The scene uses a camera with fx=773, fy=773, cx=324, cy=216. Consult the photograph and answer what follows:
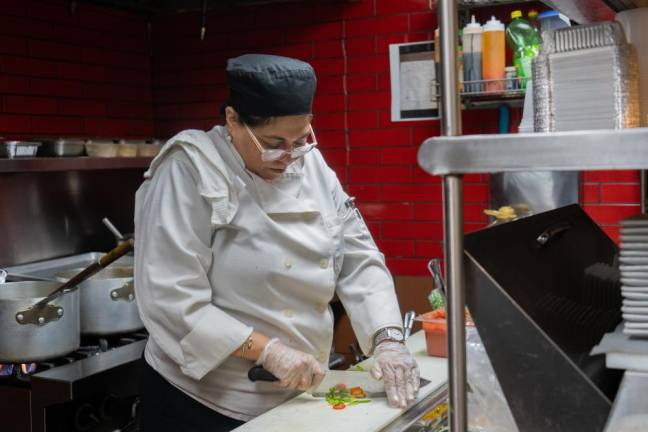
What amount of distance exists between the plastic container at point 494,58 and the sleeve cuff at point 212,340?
6.33 ft

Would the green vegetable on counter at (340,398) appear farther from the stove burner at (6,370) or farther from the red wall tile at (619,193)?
the red wall tile at (619,193)

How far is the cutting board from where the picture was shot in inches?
70.6

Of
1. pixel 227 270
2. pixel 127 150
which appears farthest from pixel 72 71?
pixel 227 270

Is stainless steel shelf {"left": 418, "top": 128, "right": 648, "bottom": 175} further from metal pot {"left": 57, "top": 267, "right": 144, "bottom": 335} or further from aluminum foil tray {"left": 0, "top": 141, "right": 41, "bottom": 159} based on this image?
aluminum foil tray {"left": 0, "top": 141, "right": 41, "bottom": 159}

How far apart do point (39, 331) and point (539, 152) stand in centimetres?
223

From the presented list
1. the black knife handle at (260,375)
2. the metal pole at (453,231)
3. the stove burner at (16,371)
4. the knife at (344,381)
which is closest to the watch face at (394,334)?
the knife at (344,381)

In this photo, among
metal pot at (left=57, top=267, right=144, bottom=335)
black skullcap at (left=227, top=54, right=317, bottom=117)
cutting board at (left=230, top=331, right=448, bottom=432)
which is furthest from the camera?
metal pot at (left=57, top=267, right=144, bottom=335)

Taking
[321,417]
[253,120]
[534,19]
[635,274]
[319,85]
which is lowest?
[321,417]

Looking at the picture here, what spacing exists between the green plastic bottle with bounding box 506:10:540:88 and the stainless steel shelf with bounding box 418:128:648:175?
250cm

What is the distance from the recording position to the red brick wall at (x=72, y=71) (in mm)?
3604

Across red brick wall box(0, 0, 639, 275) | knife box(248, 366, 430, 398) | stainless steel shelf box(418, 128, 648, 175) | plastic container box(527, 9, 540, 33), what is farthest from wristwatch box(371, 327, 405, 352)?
plastic container box(527, 9, 540, 33)

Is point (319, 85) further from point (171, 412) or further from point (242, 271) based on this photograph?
point (171, 412)

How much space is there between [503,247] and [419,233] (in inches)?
113

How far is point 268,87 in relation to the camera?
204 cm
